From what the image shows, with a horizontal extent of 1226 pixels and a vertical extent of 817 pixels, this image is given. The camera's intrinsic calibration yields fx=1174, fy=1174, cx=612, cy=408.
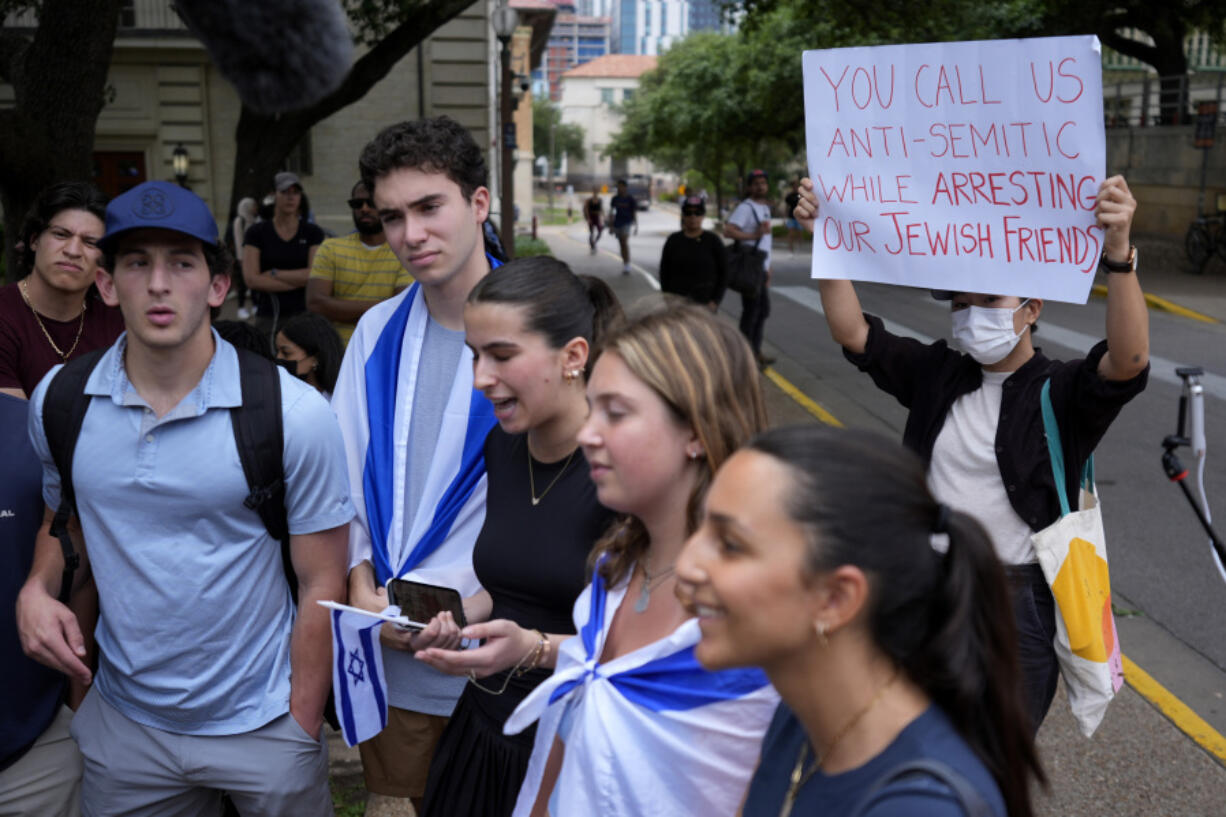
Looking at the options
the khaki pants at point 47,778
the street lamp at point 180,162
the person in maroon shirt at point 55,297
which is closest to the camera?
the khaki pants at point 47,778

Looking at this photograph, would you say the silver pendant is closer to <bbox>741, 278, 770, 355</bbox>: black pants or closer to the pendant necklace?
the pendant necklace

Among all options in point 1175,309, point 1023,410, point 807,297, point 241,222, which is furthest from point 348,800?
point 807,297

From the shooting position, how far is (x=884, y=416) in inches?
394

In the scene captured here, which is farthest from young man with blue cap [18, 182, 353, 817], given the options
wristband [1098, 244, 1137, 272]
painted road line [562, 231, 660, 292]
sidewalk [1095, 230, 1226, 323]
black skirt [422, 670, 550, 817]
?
sidewalk [1095, 230, 1226, 323]

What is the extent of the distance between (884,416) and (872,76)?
7.00 m

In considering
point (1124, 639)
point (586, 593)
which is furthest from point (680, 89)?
point (586, 593)

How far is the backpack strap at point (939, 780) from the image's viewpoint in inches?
55.8

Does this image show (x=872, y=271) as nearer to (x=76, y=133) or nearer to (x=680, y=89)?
(x=76, y=133)

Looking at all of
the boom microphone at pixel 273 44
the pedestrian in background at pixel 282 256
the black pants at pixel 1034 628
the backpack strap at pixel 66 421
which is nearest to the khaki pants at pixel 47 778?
the backpack strap at pixel 66 421

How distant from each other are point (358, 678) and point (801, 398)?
8.48 m

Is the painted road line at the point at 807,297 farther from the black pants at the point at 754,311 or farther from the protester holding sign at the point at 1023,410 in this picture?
the protester holding sign at the point at 1023,410

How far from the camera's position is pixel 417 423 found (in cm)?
302

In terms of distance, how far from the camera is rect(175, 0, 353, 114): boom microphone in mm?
1438

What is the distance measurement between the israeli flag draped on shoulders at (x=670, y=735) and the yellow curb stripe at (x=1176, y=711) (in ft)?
10.4
